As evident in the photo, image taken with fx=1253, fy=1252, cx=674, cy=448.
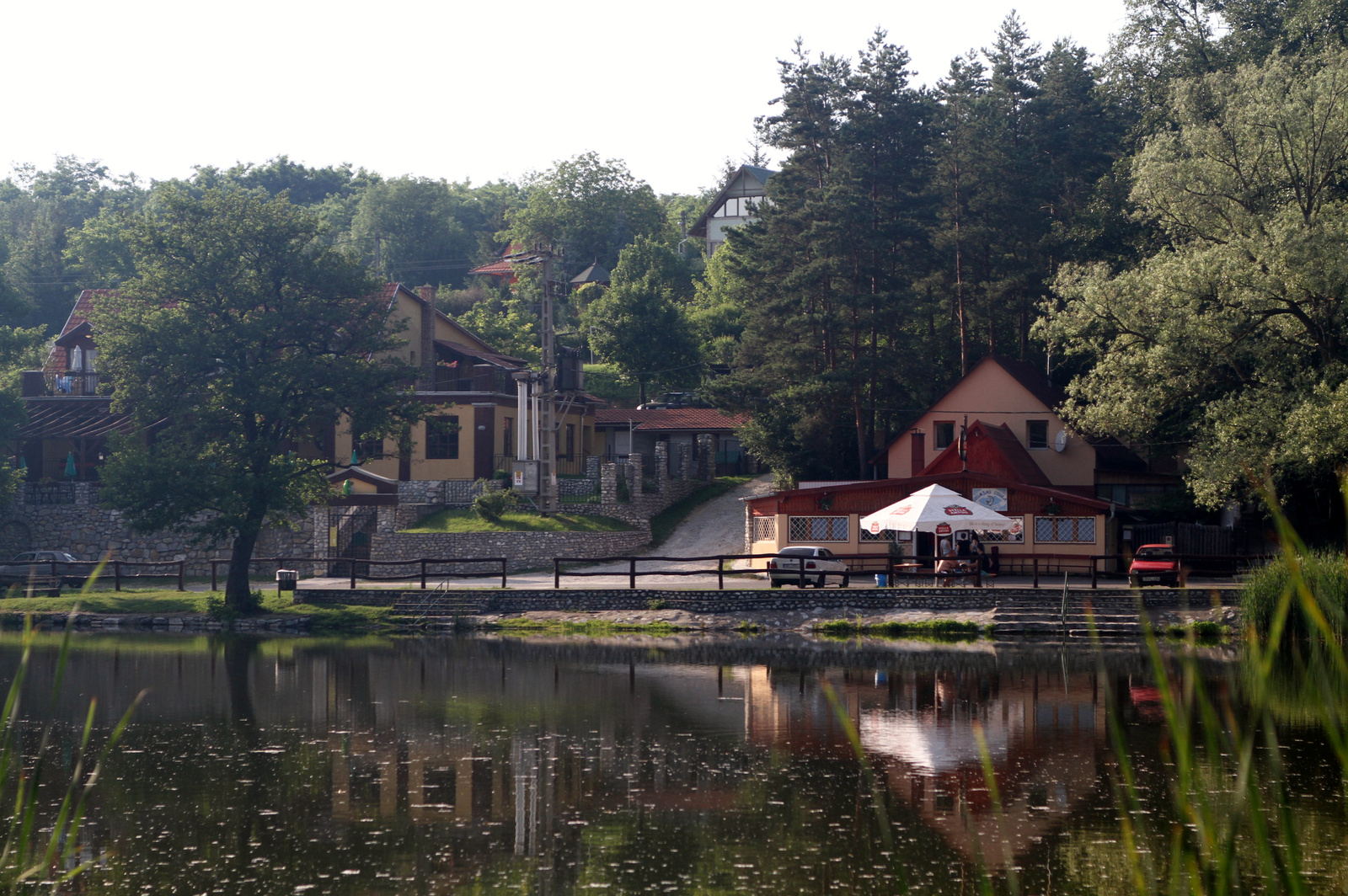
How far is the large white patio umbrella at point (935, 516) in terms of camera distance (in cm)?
Result: 2902

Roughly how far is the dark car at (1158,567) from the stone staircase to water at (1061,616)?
5.25ft

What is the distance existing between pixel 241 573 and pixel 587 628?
31.4 feet

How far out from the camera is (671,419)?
55.8 meters

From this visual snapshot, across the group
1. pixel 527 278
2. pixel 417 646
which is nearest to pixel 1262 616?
pixel 417 646

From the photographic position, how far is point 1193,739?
51.8 feet

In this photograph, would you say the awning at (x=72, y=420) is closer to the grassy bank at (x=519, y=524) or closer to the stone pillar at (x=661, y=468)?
the grassy bank at (x=519, y=524)

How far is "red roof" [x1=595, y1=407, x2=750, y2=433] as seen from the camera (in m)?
54.8

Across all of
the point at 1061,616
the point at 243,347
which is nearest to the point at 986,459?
the point at 1061,616

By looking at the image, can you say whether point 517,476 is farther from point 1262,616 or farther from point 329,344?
point 1262,616

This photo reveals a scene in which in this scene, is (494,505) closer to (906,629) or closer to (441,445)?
(441,445)

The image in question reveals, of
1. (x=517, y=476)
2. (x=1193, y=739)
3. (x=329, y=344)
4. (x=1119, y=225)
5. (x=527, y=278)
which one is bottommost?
(x=1193, y=739)

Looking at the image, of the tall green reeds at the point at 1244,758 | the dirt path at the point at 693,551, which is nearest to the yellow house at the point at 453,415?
the dirt path at the point at 693,551

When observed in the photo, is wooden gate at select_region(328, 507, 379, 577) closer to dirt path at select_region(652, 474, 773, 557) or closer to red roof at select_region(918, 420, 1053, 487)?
dirt path at select_region(652, 474, 773, 557)

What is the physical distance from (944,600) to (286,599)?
55.3ft
